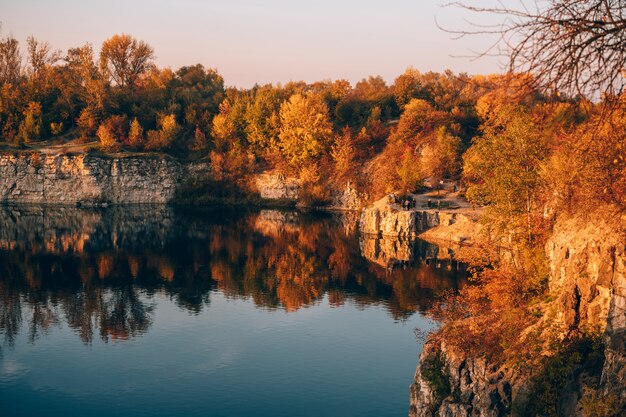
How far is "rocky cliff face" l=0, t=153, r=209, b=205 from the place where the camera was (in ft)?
445

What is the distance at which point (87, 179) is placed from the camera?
136375mm

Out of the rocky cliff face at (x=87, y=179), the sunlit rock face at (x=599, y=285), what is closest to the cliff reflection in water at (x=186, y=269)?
the rocky cliff face at (x=87, y=179)

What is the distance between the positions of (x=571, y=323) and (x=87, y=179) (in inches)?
4917

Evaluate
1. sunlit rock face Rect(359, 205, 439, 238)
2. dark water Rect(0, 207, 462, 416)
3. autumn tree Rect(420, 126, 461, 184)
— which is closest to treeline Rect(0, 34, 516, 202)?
autumn tree Rect(420, 126, 461, 184)

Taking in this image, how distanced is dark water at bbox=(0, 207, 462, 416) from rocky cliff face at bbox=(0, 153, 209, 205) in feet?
110

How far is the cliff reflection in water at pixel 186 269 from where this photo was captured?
2430 inches

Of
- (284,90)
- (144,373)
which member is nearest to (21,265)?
(144,373)

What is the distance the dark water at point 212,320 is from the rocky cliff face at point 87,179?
33.7 m

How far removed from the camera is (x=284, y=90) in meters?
161

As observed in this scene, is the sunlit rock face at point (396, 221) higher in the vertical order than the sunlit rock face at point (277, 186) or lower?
lower

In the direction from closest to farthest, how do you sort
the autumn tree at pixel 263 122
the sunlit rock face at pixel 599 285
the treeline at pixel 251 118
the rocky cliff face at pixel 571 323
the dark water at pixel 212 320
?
the sunlit rock face at pixel 599 285, the rocky cliff face at pixel 571 323, the dark water at pixel 212 320, the treeline at pixel 251 118, the autumn tree at pixel 263 122

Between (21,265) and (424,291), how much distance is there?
50.6 metres

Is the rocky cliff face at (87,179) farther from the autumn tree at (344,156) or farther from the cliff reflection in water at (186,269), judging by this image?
the autumn tree at (344,156)

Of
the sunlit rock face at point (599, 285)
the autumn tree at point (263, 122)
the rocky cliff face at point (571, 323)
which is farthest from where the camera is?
the autumn tree at point (263, 122)
